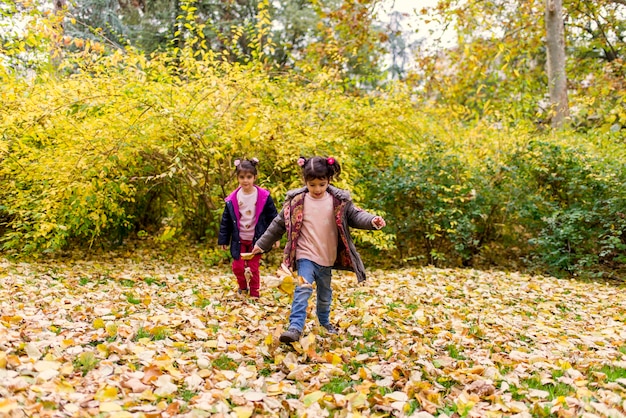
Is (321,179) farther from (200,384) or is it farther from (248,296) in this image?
(248,296)

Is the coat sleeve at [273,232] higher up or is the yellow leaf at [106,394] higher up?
the coat sleeve at [273,232]

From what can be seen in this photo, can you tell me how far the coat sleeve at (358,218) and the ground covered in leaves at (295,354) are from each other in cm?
72

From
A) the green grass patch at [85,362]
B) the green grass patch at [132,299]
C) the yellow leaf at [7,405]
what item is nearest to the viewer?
the yellow leaf at [7,405]

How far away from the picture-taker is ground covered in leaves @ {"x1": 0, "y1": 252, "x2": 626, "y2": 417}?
266cm

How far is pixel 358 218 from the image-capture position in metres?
3.74

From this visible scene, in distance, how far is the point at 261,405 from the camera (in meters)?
2.65

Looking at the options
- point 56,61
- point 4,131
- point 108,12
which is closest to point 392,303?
point 4,131

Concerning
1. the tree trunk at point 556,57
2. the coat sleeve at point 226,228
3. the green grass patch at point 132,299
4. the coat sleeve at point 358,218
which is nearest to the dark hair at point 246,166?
the coat sleeve at point 226,228

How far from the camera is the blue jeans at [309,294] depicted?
3.64 meters

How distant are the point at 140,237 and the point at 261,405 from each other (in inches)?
277

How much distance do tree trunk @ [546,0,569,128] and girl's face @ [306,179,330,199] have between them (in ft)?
28.7

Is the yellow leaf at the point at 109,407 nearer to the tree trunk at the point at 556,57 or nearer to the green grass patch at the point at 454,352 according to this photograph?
the green grass patch at the point at 454,352

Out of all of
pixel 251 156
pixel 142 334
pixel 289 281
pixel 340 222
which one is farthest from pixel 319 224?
pixel 251 156

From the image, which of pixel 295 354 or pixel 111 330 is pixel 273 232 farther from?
pixel 111 330
